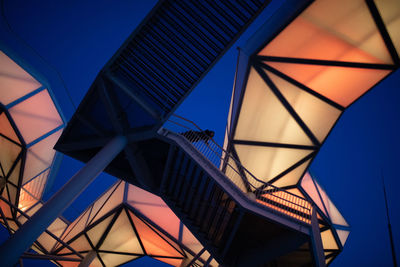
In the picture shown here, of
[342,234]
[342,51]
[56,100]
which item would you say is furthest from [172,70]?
[342,234]

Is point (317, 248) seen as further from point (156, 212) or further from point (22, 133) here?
point (22, 133)

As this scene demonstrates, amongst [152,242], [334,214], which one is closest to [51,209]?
[152,242]

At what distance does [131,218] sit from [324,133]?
45.6 ft

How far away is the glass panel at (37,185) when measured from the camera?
1962 centimetres

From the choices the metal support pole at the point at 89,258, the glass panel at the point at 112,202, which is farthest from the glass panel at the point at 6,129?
the metal support pole at the point at 89,258

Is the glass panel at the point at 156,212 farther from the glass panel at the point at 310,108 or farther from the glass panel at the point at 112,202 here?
the glass panel at the point at 310,108

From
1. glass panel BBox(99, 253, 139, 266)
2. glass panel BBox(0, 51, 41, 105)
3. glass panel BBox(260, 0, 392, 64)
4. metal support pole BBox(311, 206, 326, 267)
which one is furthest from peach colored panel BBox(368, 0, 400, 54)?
glass panel BBox(99, 253, 139, 266)

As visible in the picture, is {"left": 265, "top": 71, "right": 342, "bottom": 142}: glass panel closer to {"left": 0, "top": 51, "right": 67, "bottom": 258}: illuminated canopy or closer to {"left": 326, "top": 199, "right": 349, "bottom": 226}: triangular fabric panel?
{"left": 326, "top": 199, "right": 349, "bottom": 226}: triangular fabric panel

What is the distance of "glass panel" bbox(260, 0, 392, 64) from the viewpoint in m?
11.2

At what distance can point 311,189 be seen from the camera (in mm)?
19797

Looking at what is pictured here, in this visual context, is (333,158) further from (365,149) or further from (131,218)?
(131,218)

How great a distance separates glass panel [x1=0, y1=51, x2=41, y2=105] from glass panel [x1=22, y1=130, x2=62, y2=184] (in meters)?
3.97

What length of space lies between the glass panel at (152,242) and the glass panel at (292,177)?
29.8 ft

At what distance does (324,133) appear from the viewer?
622 inches
